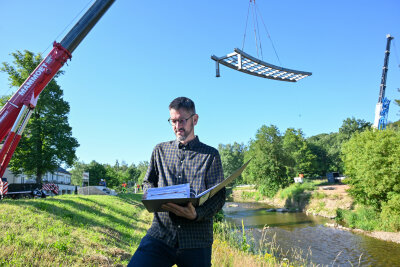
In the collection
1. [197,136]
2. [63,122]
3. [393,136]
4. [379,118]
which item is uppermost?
[379,118]

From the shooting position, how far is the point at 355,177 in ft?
78.0

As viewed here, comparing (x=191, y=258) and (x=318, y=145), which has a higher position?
(x=318, y=145)

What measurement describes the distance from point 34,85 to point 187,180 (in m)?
8.31

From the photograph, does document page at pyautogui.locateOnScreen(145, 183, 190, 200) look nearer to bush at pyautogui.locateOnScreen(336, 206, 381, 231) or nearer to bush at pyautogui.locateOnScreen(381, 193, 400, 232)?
bush at pyautogui.locateOnScreen(381, 193, 400, 232)

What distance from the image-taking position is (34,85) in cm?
830

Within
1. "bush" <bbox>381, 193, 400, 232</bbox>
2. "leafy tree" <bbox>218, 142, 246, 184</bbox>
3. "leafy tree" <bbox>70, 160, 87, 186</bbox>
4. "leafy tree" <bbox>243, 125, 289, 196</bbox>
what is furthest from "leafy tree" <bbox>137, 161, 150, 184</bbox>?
"bush" <bbox>381, 193, 400, 232</bbox>

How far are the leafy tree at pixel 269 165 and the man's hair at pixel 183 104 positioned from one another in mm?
43264

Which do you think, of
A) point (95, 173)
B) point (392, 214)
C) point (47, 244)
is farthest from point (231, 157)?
point (47, 244)

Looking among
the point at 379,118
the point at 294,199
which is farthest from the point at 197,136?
the point at 379,118

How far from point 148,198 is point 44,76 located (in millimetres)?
8630

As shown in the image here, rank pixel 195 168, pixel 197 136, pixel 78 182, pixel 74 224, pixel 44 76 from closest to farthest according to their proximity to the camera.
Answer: pixel 195 168, pixel 197 136, pixel 74 224, pixel 44 76, pixel 78 182

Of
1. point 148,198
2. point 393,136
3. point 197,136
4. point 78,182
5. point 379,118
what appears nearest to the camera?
point 148,198

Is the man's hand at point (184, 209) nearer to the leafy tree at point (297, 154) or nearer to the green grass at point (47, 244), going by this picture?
the green grass at point (47, 244)

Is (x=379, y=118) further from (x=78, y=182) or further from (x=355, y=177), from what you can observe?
(x=78, y=182)
